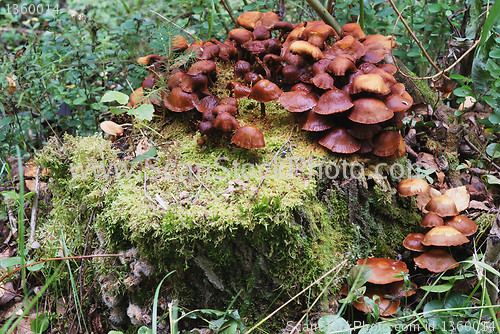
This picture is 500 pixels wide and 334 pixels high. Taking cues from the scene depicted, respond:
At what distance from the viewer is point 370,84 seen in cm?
250

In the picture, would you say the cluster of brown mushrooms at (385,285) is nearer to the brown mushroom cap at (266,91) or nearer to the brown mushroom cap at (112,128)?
the brown mushroom cap at (266,91)

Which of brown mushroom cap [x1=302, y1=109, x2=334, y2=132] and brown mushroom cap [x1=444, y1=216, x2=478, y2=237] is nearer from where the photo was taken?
brown mushroom cap [x1=444, y1=216, x2=478, y2=237]

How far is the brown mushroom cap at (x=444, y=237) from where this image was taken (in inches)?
94.6

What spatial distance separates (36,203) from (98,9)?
5.14 metres

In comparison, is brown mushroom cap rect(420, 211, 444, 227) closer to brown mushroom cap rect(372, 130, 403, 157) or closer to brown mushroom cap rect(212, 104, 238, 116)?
brown mushroom cap rect(372, 130, 403, 157)

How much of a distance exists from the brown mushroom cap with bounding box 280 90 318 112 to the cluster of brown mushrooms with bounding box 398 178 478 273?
39.8 inches

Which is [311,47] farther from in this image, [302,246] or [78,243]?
[78,243]

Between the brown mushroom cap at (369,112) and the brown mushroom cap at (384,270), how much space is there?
102cm

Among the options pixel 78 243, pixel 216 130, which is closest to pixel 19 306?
pixel 78 243

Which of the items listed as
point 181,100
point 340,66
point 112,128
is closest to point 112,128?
point 112,128

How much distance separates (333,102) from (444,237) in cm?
127

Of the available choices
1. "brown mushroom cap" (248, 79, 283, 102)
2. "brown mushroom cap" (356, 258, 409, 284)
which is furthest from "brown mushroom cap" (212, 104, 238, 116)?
"brown mushroom cap" (356, 258, 409, 284)

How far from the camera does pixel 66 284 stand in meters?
2.92

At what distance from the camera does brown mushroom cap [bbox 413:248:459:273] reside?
2459 mm
